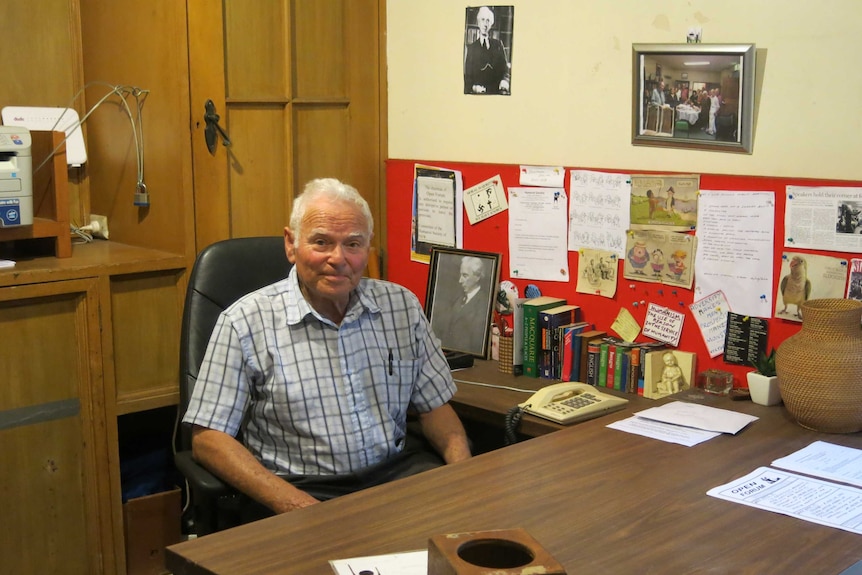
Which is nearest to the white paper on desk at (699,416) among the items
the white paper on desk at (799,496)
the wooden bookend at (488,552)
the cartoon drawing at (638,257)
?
the white paper on desk at (799,496)

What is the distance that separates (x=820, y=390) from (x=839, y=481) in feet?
1.08

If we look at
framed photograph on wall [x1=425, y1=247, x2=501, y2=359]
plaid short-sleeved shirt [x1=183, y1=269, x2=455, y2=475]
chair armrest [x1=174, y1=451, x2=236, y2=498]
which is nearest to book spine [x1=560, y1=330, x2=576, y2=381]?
framed photograph on wall [x1=425, y1=247, x2=501, y2=359]

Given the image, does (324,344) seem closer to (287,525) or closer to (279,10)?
(287,525)

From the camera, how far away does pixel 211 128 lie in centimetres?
300

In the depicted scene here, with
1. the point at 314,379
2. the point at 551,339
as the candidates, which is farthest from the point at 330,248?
the point at 551,339

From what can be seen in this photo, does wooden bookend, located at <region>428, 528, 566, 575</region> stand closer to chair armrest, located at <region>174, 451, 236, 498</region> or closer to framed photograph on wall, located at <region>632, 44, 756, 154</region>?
chair armrest, located at <region>174, 451, 236, 498</region>

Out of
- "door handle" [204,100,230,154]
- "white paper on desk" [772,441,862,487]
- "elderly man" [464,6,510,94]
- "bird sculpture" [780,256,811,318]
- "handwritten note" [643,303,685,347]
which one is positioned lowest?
"white paper on desk" [772,441,862,487]

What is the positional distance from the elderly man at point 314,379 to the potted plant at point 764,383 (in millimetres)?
724

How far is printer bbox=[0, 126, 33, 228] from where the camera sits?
2740mm

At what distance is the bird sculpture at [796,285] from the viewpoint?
2.49 meters

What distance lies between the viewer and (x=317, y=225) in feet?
7.62

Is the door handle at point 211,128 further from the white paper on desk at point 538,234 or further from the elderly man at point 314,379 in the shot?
the white paper on desk at point 538,234

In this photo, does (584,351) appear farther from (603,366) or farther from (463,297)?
(463,297)

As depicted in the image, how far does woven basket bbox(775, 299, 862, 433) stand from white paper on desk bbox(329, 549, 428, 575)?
1.09 metres
